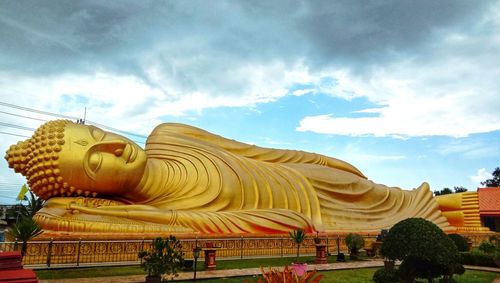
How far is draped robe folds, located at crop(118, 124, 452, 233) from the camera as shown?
39.2 ft

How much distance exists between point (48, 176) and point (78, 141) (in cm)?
114

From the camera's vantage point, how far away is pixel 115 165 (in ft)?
36.4

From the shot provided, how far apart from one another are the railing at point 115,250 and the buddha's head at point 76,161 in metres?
2.08

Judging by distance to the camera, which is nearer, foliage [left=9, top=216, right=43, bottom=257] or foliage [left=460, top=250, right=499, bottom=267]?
foliage [left=9, top=216, right=43, bottom=257]

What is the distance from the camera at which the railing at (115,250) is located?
29.0ft

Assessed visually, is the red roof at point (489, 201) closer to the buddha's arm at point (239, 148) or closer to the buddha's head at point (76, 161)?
the buddha's arm at point (239, 148)

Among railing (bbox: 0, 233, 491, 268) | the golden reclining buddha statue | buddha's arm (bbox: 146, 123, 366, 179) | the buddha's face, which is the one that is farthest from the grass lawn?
buddha's arm (bbox: 146, 123, 366, 179)

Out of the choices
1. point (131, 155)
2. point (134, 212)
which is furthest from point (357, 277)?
point (131, 155)

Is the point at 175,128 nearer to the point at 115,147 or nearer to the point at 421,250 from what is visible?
the point at 115,147

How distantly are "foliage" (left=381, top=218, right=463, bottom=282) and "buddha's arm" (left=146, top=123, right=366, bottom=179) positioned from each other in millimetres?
→ 7422

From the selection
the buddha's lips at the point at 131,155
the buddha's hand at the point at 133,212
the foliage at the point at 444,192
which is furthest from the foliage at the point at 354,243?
the foliage at the point at 444,192

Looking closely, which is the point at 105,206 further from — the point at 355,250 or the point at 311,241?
the point at 355,250

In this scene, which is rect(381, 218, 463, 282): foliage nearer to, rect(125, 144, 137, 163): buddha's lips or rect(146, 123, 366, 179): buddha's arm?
rect(125, 144, 137, 163): buddha's lips

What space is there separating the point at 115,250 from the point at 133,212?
1261mm
